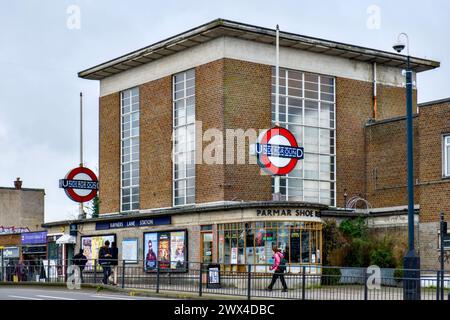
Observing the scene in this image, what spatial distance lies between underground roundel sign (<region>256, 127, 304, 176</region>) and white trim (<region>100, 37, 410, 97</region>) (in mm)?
6392

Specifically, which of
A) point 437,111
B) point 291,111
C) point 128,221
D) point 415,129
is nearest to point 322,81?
point 291,111

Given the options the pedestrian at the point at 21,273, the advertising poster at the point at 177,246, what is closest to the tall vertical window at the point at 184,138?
the advertising poster at the point at 177,246

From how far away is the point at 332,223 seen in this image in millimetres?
42656

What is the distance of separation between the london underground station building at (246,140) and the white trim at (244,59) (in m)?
0.07

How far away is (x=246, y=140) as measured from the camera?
4547 centimetres

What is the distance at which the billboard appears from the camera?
42.9m

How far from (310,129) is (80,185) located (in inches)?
502

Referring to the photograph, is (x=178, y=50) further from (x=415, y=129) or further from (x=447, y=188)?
(x=447, y=188)

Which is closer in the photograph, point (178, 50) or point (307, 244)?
point (307, 244)

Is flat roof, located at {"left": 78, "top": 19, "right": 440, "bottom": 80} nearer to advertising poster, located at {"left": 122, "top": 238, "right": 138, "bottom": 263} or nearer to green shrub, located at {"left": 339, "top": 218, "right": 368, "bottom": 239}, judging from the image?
green shrub, located at {"left": 339, "top": 218, "right": 368, "bottom": 239}

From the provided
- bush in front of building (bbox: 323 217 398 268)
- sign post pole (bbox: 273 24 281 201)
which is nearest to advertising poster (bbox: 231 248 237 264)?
sign post pole (bbox: 273 24 281 201)

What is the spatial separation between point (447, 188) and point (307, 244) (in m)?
6.88

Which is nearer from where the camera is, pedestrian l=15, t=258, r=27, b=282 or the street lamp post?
the street lamp post

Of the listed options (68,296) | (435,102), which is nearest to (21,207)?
(435,102)
